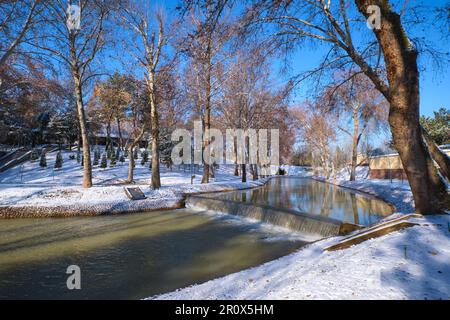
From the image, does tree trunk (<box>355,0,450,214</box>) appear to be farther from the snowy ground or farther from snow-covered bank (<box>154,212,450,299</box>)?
the snowy ground

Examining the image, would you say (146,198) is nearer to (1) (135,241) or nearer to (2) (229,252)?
(1) (135,241)

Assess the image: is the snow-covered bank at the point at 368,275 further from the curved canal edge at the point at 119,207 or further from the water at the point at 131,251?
the curved canal edge at the point at 119,207

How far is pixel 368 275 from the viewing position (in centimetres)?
290

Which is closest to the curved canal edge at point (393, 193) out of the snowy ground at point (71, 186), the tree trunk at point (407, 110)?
the tree trunk at point (407, 110)

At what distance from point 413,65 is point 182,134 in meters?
29.2

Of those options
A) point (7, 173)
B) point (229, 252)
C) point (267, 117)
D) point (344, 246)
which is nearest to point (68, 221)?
point (229, 252)

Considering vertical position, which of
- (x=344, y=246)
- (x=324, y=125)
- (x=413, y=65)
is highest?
(x=324, y=125)

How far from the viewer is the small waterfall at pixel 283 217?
290 inches

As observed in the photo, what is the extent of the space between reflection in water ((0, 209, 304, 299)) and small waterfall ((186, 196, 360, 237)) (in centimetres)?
92

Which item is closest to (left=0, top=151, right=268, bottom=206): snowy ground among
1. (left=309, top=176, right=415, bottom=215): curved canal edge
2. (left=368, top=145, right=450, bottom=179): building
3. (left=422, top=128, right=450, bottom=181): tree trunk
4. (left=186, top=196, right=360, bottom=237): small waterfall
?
(left=186, top=196, right=360, bottom=237): small waterfall

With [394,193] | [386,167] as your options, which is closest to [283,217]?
[394,193]

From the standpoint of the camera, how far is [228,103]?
2330 cm

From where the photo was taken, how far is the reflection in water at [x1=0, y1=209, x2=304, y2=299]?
455 cm

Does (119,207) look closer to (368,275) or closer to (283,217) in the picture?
(283,217)
